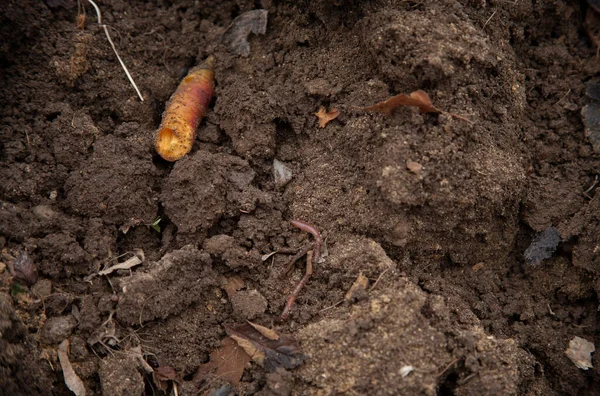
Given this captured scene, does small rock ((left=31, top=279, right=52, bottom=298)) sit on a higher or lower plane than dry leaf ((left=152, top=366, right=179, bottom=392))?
higher

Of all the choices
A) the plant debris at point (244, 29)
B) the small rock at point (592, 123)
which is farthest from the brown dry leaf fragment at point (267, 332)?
the small rock at point (592, 123)

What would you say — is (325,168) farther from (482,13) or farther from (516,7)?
(516,7)

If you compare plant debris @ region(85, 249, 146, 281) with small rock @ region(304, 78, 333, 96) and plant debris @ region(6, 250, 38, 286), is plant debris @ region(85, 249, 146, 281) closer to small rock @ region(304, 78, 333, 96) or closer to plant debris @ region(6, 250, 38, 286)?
plant debris @ region(6, 250, 38, 286)


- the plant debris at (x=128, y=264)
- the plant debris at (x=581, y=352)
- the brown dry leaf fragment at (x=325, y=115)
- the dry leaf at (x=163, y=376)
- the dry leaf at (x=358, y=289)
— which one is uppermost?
the brown dry leaf fragment at (x=325, y=115)

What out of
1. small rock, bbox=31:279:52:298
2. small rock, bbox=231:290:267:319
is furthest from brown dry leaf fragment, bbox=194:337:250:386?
small rock, bbox=31:279:52:298

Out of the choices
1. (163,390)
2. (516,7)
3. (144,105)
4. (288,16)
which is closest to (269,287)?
(163,390)

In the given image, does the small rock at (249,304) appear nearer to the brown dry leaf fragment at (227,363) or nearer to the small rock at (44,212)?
the brown dry leaf fragment at (227,363)
